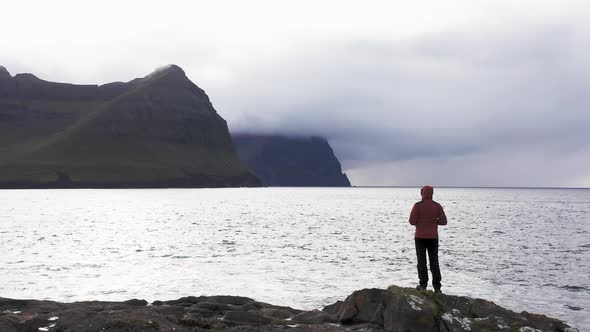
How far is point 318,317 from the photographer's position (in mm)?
16688

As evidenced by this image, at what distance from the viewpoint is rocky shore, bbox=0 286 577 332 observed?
14.2 m

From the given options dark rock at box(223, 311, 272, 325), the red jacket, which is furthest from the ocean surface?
the red jacket

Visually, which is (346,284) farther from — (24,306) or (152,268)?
(24,306)

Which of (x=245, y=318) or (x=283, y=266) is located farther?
(x=283, y=266)

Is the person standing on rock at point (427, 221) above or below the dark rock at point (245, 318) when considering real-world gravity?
above

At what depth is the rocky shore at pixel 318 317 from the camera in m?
14.2

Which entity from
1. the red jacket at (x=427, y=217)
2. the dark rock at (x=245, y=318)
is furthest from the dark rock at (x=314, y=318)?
the red jacket at (x=427, y=217)

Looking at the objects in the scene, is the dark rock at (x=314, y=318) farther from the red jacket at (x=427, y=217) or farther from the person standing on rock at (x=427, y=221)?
the red jacket at (x=427, y=217)

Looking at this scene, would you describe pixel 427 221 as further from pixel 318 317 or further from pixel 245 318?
pixel 245 318

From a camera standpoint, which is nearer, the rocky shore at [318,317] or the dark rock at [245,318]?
the rocky shore at [318,317]

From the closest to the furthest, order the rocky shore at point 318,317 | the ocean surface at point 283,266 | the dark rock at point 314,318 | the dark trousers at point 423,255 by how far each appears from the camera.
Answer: the rocky shore at point 318,317 < the dark rock at point 314,318 < the dark trousers at point 423,255 < the ocean surface at point 283,266

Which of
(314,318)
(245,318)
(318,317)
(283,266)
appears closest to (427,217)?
(318,317)

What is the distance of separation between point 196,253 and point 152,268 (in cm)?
769

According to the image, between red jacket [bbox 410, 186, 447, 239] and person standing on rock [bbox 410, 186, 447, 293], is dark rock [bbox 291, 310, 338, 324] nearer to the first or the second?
person standing on rock [bbox 410, 186, 447, 293]
